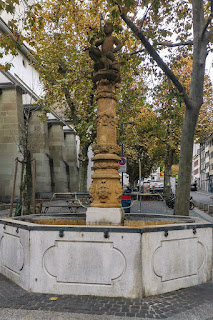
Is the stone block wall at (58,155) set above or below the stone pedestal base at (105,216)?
above

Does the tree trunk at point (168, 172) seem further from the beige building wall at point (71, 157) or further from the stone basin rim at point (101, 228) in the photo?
the stone basin rim at point (101, 228)

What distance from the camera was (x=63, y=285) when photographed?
178 inches

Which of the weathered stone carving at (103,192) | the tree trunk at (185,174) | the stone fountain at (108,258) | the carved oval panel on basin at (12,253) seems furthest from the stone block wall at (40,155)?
the stone fountain at (108,258)

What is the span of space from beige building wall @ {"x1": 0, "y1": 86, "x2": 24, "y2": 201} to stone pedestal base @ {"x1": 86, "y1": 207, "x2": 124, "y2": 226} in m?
17.2

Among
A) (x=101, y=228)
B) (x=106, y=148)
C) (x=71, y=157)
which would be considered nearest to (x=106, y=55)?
(x=106, y=148)

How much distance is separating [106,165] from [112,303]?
2.51 metres

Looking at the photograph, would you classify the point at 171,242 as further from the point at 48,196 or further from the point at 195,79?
the point at 48,196

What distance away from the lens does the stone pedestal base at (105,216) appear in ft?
18.3

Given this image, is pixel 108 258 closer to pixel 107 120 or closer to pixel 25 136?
pixel 107 120

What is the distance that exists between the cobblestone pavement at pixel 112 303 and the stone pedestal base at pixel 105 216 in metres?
1.48

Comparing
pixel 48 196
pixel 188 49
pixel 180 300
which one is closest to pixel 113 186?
pixel 180 300

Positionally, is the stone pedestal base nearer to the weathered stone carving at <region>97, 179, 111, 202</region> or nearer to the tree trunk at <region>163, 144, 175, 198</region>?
the weathered stone carving at <region>97, 179, 111, 202</region>

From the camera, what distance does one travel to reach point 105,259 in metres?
4.41

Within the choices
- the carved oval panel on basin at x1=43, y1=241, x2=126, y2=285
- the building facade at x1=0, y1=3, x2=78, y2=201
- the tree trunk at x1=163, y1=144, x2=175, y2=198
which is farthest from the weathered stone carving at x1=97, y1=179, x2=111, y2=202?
the tree trunk at x1=163, y1=144, x2=175, y2=198
